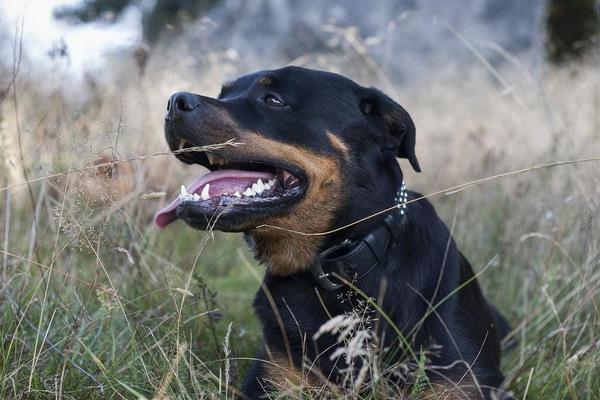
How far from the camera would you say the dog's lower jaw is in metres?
3.10

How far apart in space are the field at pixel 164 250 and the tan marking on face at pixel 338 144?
2.01 ft

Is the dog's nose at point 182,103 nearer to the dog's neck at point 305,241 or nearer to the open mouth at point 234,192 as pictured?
the open mouth at point 234,192

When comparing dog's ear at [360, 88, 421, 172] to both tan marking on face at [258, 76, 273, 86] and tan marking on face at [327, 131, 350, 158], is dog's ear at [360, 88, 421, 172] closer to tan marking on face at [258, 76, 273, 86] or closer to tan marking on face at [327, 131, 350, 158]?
tan marking on face at [327, 131, 350, 158]

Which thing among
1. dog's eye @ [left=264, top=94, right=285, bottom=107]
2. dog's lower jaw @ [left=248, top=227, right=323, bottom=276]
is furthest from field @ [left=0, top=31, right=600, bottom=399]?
dog's eye @ [left=264, top=94, right=285, bottom=107]

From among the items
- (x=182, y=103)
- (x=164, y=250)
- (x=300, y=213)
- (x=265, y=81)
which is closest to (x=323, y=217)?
(x=300, y=213)

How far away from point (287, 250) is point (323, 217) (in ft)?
0.64

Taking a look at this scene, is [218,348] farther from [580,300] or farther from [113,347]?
[580,300]

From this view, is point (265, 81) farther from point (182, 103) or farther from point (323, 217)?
point (323, 217)

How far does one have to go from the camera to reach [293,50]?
1216cm

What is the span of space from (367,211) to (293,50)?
9.35 metres

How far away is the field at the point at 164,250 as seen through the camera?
2588 millimetres

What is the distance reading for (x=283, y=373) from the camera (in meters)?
2.97

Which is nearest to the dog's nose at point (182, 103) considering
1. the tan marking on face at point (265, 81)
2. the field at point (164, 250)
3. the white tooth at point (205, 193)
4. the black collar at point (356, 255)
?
the field at point (164, 250)

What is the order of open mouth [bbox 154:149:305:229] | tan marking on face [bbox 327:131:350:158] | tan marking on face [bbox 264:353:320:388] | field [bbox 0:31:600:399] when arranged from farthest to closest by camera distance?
tan marking on face [bbox 327:131:350:158], tan marking on face [bbox 264:353:320:388], open mouth [bbox 154:149:305:229], field [bbox 0:31:600:399]
